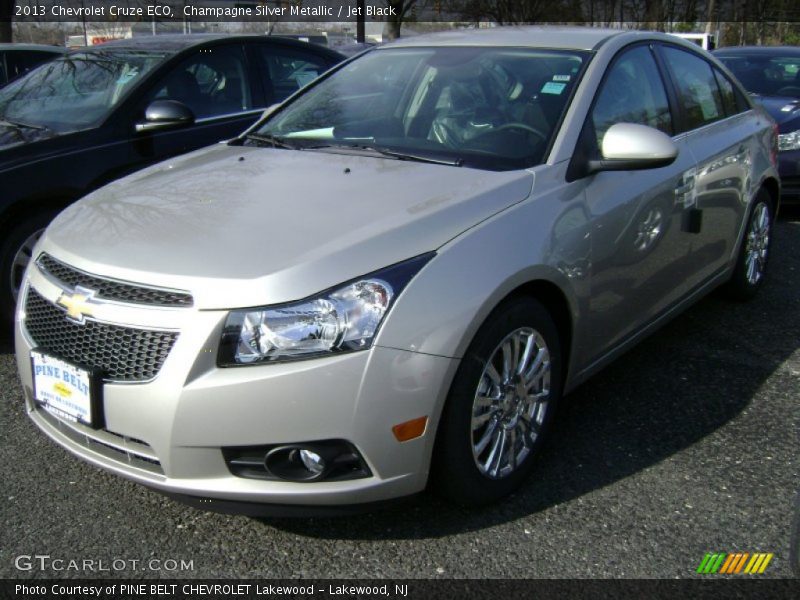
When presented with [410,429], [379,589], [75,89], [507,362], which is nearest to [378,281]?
[410,429]

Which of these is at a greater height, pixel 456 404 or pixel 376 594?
pixel 456 404

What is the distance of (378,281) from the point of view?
248 cm

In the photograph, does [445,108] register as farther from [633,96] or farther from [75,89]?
[75,89]

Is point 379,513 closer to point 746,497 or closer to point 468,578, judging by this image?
point 468,578

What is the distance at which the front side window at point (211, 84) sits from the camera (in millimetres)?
5285

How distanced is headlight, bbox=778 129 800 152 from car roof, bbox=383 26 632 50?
4.27m

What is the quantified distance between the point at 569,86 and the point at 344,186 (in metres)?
1.10

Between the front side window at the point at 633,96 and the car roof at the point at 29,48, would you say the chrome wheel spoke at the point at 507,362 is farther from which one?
the car roof at the point at 29,48

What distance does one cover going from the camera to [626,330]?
364 centimetres

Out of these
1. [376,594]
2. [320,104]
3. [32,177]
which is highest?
[320,104]

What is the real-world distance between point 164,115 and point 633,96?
2608 mm

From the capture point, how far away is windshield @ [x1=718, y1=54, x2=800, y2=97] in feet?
28.1

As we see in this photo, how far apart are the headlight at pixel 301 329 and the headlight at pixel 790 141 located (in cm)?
636

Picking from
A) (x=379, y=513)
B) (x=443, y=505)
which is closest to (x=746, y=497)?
(x=443, y=505)
